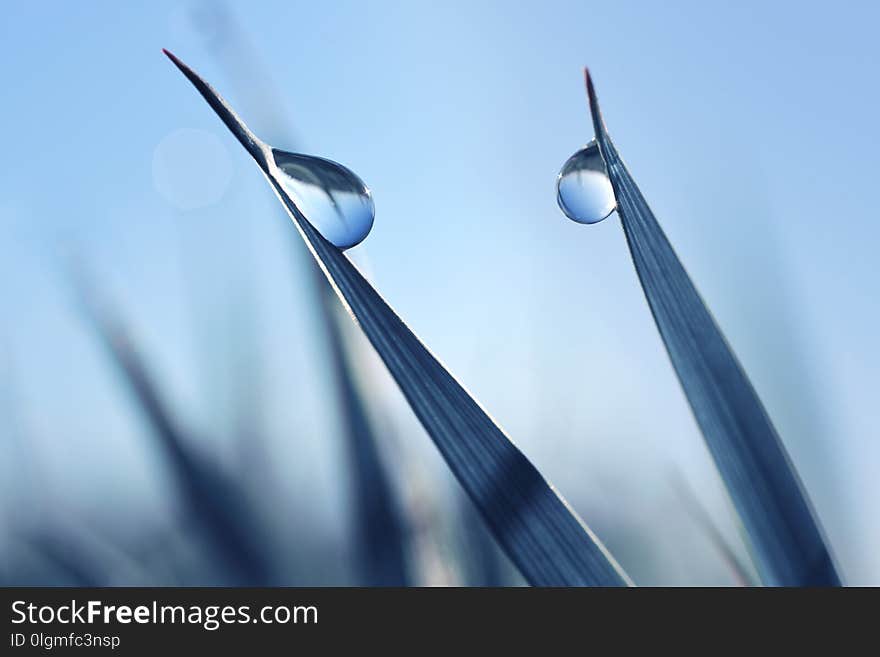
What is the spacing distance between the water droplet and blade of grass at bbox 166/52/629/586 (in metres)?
0.01

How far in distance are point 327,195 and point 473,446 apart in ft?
0.41

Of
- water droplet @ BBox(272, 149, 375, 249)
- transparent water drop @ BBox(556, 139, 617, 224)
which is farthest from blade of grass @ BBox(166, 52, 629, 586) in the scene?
transparent water drop @ BBox(556, 139, 617, 224)

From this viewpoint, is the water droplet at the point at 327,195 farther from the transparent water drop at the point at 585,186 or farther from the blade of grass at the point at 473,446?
the transparent water drop at the point at 585,186

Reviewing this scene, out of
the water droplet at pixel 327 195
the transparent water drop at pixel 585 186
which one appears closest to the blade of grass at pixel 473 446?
the water droplet at pixel 327 195

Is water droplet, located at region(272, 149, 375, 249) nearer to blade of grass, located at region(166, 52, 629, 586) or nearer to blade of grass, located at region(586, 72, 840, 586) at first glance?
blade of grass, located at region(166, 52, 629, 586)

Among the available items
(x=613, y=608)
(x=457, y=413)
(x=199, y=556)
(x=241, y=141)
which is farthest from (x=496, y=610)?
(x=199, y=556)

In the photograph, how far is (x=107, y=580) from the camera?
0.77 metres

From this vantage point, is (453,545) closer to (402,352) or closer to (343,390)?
(343,390)

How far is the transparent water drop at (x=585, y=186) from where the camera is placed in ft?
1.25

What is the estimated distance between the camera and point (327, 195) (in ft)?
1.10

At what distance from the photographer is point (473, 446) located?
31cm

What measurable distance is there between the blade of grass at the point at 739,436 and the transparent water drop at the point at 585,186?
0.05 meters

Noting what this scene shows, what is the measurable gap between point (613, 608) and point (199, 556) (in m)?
0.50

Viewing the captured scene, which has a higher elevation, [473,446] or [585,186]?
[585,186]
